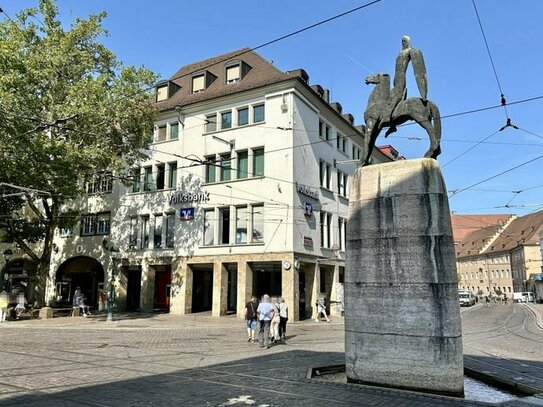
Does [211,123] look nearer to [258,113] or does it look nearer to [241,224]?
[258,113]

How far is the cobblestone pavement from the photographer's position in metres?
7.93

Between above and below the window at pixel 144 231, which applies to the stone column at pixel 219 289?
below

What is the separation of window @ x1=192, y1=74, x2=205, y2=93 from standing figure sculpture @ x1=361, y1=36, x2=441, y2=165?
2627 cm

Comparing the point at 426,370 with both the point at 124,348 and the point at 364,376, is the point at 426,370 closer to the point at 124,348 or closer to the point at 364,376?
the point at 364,376

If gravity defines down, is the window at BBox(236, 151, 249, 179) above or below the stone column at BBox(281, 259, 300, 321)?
above

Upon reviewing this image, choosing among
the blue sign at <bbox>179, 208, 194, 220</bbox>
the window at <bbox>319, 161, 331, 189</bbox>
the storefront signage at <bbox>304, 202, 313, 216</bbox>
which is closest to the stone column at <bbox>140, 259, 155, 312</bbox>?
the blue sign at <bbox>179, 208, 194, 220</bbox>

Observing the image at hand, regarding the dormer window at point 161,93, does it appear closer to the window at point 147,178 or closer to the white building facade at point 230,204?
the white building facade at point 230,204

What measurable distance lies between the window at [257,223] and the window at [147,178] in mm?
8963

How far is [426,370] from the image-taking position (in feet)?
28.3

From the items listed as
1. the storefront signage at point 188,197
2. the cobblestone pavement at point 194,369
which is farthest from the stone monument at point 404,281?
the storefront signage at point 188,197

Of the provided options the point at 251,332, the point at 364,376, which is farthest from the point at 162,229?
the point at 364,376

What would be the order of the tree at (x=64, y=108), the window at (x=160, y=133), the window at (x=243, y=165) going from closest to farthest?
the tree at (x=64, y=108)
the window at (x=243, y=165)
the window at (x=160, y=133)

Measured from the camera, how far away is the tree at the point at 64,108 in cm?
2138

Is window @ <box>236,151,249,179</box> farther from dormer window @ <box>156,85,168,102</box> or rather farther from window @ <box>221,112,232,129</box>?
dormer window @ <box>156,85,168,102</box>
